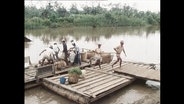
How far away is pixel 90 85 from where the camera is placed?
4805 millimetres

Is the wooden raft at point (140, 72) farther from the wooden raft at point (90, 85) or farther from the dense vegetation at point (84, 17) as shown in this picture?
the dense vegetation at point (84, 17)

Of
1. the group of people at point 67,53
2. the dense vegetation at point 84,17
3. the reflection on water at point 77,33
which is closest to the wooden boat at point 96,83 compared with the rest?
the group of people at point 67,53

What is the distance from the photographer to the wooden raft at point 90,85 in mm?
4316

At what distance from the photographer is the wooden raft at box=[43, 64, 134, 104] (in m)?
4.32

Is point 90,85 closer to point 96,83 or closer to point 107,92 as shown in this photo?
point 96,83

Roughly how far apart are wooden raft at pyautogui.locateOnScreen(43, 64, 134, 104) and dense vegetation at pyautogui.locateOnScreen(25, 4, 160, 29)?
54.8ft

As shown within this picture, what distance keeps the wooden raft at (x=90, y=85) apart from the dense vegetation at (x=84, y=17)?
657 inches

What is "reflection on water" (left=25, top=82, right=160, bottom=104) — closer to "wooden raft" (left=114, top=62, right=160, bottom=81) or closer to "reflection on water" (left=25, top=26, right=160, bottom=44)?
"wooden raft" (left=114, top=62, right=160, bottom=81)

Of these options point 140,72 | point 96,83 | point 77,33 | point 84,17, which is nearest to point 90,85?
point 96,83

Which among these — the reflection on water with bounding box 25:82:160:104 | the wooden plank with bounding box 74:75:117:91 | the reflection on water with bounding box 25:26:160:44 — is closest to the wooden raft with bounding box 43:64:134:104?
the wooden plank with bounding box 74:75:117:91

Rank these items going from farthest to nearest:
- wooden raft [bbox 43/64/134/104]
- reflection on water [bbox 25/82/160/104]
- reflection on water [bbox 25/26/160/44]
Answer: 1. reflection on water [bbox 25/26/160/44]
2. reflection on water [bbox 25/82/160/104]
3. wooden raft [bbox 43/64/134/104]
